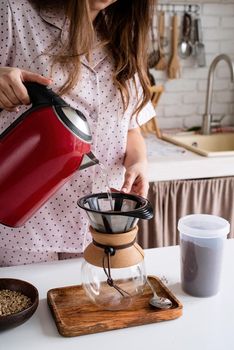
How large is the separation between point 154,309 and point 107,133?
1.81 ft

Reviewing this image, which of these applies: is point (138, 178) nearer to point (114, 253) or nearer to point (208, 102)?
point (114, 253)

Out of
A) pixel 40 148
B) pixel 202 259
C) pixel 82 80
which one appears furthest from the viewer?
pixel 82 80

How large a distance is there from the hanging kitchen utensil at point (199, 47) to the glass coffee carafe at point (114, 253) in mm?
1744

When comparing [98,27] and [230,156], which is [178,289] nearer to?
[98,27]

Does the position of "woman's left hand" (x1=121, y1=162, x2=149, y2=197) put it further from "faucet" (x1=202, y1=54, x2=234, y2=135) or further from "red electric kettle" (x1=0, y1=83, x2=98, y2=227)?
"faucet" (x1=202, y1=54, x2=234, y2=135)

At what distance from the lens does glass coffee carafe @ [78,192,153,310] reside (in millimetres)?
917

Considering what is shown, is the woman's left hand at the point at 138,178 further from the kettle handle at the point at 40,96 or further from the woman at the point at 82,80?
the kettle handle at the point at 40,96

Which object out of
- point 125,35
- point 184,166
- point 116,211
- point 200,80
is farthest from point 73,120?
point 200,80

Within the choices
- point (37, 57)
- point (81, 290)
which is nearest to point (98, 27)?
point (37, 57)

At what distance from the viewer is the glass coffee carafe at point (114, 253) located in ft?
3.01

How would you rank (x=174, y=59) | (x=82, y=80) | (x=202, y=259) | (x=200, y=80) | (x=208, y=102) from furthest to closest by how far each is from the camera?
(x=200, y=80) < (x=174, y=59) < (x=208, y=102) < (x=82, y=80) < (x=202, y=259)

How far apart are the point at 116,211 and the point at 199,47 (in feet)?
6.02

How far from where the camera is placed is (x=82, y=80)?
128 cm

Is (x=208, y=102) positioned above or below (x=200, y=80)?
below
